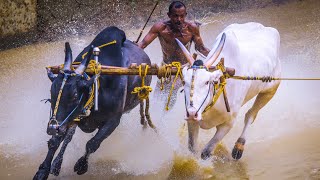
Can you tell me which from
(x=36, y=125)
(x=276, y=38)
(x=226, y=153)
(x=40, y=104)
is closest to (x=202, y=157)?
(x=226, y=153)

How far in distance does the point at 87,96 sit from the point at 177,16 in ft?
6.69

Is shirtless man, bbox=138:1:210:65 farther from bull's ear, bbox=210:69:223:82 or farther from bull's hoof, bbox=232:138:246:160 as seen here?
bull's ear, bbox=210:69:223:82

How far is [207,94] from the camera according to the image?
4234mm

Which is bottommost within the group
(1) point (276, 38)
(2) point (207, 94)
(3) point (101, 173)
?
(3) point (101, 173)

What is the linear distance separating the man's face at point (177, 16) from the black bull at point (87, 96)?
1.83 feet

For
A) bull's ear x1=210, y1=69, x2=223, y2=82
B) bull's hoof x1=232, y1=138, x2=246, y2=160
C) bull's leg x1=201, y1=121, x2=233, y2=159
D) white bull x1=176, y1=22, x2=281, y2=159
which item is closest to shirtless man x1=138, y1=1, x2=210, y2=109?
white bull x1=176, y1=22, x2=281, y2=159

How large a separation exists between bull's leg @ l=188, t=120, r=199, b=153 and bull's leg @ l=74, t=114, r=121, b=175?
30.7 inches

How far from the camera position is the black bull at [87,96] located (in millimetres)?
4309

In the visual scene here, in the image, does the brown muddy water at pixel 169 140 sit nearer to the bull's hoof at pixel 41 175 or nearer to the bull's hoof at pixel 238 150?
the bull's hoof at pixel 238 150

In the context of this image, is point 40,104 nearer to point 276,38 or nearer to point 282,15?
point 276,38

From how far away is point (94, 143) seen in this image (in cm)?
480

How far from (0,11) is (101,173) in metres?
6.23

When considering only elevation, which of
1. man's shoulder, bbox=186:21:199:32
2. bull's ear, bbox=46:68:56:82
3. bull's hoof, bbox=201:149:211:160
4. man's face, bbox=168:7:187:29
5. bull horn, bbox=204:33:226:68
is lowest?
bull's hoof, bbox=201:149:211:160

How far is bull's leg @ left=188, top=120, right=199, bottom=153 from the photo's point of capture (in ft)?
16.5
